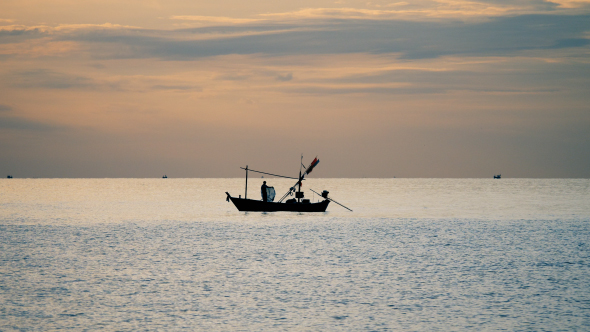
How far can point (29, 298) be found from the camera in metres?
22.9

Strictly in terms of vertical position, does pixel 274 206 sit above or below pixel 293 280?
above

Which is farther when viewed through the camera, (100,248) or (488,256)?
(100,248)

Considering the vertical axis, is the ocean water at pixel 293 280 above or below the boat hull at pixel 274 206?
below

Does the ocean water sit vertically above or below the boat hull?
below

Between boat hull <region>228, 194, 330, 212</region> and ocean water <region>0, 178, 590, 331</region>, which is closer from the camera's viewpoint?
ocean water <region>0, 178, 590, 331</region>

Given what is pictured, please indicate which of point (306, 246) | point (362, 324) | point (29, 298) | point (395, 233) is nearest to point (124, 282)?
point (29, 298)

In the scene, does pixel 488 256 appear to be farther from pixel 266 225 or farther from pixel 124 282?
pixel 266 225

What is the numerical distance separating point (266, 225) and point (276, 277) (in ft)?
96.5

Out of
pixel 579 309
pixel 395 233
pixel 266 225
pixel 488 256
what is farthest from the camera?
pixel 266 225

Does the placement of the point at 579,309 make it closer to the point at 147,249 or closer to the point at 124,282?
the point at 124,282

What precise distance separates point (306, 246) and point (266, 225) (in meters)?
17.0

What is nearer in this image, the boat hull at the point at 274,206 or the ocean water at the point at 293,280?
the ocean water at the point at 293,280

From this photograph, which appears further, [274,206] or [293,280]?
[274,206]

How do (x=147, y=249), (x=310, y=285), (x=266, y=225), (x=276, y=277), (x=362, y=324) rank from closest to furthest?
(x=362, y=324) < (x=310, y=285) < (x=276, y=277) < (x=147, y=249) < (x=266, y=225)
